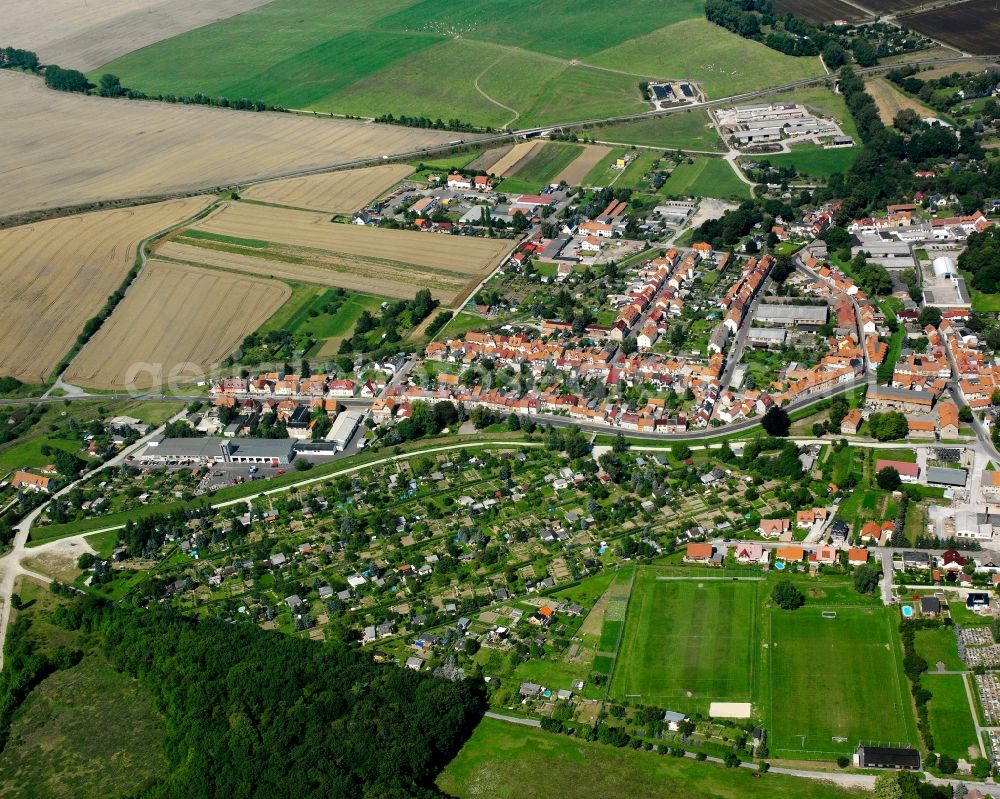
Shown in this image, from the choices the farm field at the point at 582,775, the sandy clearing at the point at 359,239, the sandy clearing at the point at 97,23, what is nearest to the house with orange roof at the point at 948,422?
the farm field at the point at 582,775

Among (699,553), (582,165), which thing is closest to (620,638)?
(699,553)

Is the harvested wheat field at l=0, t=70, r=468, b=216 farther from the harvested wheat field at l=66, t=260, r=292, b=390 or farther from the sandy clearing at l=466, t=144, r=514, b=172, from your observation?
the harvested wheat field at l=66, t=260, r=292, b=390

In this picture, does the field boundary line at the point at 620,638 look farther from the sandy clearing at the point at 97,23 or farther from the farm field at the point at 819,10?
the sandy clearing at the point at 97,23

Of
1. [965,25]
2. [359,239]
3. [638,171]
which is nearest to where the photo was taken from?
[359,239]

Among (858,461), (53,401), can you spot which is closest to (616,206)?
(858,461)

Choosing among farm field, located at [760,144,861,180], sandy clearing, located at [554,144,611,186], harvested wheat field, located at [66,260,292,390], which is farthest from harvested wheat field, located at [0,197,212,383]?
farm field, located at [760,144,861,180]

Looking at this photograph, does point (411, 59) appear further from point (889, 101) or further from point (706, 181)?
point (889, 101)
